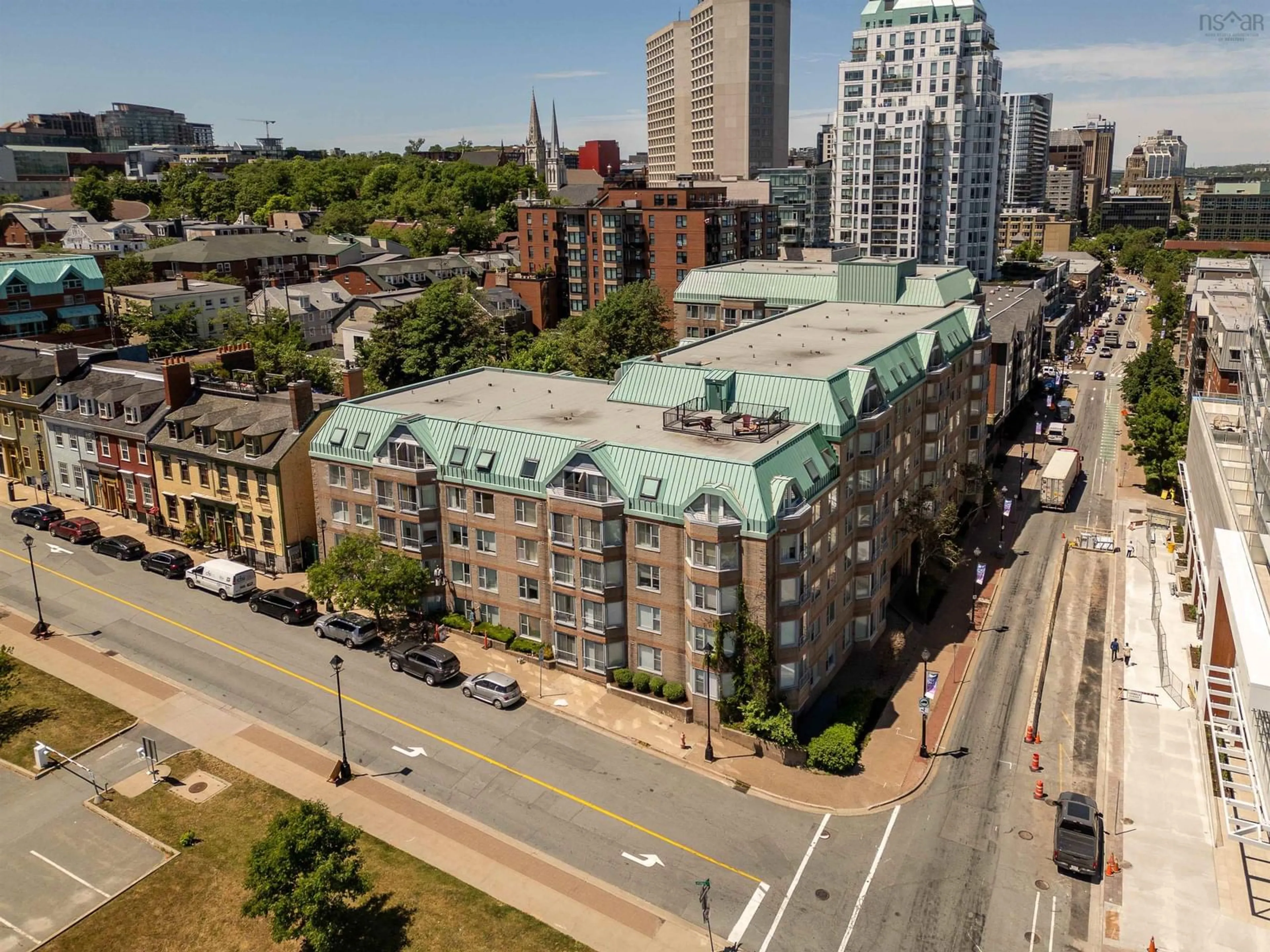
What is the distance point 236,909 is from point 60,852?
964 centimetres

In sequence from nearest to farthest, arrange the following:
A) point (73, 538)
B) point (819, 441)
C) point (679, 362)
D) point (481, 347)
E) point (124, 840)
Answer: point (124, 840), point (819, 441), point (679, 362), point (73, 538), point (481, 347)

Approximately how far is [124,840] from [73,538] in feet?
133

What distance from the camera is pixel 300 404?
224 feet

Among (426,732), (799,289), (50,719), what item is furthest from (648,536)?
(799,289)

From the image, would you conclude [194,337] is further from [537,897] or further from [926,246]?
[926,246]

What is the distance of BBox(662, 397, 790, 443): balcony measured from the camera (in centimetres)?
5469

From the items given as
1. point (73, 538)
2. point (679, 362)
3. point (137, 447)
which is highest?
point (679, 362)

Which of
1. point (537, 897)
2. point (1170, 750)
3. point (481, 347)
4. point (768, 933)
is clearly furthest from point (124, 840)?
point (481, 347)

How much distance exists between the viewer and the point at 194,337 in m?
124

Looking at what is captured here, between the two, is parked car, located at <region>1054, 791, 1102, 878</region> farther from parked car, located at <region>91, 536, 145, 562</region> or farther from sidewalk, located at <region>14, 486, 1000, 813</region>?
parked car, located at <region>91, 536, 145, 562</region>

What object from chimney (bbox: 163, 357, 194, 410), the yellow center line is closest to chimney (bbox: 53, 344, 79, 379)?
chimney (bbox: 163, 357, 194, 410)

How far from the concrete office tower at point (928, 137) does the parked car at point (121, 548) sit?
129m

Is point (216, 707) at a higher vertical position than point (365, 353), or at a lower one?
lower

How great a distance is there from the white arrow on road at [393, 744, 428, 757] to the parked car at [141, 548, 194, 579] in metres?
29.4
